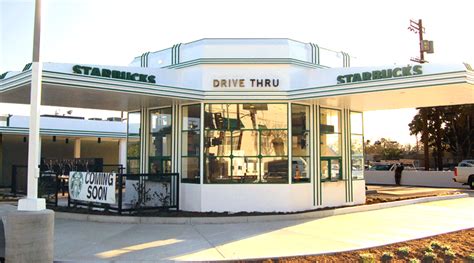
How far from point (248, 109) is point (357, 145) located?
458 cm

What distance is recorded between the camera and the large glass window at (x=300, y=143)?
14305mm

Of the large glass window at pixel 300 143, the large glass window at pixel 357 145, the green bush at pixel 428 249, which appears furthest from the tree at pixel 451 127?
the green bush at pixel 428 249

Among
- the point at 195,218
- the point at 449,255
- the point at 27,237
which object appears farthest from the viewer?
the point at 195,218

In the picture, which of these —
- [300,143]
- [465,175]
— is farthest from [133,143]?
[465,175]

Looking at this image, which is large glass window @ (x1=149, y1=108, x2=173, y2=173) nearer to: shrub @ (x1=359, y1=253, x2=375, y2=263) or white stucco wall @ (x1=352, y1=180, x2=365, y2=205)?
white stucco wall @ (x1=352, y1=180, x2=365, y2=205)

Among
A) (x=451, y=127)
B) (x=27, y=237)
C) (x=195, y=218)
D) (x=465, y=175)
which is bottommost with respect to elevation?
(x=195, y=218)

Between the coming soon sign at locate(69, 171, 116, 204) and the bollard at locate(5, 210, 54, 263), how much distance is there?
16.2 ft

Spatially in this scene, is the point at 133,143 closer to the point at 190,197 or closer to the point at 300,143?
the point at 190,197

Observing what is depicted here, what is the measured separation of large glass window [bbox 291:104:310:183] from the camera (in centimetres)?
1430

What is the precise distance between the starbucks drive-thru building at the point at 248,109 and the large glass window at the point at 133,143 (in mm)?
1150

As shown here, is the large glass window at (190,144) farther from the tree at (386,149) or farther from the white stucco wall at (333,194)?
the tree at (386,149)

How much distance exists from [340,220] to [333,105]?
14.0 ft

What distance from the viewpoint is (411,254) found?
28.2 feet

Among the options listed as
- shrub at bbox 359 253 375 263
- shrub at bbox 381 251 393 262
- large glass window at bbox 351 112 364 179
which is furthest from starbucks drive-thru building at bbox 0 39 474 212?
shrub at bbox 359 253 375 263
